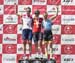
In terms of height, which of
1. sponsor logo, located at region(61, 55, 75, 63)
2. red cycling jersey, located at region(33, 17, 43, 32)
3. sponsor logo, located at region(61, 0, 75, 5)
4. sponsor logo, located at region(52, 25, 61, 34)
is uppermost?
sponsor logo, located at region(61, 0, 75, 5)

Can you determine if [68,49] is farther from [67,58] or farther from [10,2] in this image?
[10,2]

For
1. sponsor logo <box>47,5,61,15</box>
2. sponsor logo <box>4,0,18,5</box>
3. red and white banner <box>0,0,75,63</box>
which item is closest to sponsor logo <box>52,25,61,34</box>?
red and white banner <box>0,0,75,63</box>

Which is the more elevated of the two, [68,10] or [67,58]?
[68,10]

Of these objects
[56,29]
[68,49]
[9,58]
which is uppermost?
[56,29]

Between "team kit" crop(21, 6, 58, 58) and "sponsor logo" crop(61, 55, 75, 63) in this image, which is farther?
"sponsor logo" crop(61, 55, 75, 63)

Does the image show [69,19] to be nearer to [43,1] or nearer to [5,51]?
[43,1]

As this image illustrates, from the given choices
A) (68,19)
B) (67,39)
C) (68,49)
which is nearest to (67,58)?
(68,49)

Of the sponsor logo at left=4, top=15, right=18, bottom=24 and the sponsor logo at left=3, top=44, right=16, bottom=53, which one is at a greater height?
the sponsor logo at left=4, top=15, right=18, bottom=24

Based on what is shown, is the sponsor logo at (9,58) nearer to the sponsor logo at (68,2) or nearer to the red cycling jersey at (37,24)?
the red cycling jersey at (37,24)

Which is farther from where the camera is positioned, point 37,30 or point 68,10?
point 68,10

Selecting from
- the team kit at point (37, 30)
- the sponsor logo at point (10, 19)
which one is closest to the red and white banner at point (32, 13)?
the sponsor logo at point (10, 19)

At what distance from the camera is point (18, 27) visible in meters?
6.97

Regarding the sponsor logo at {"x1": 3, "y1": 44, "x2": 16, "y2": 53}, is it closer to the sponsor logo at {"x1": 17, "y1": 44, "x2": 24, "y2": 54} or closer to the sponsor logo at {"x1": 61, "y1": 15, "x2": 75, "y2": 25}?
the sponsor logo at {"x1": 17, "y1": 44, "x2": 24, "y2": 54}

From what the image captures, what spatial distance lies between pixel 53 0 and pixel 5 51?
0.95 metres
